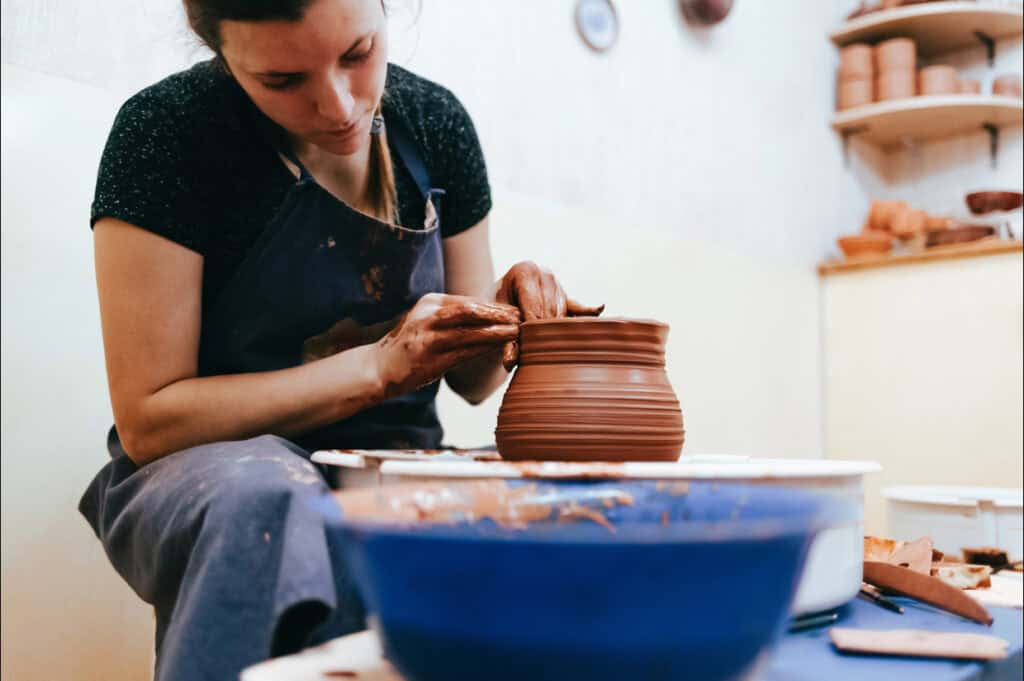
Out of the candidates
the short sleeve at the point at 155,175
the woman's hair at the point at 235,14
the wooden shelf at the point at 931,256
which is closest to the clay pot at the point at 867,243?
the wooden shelf at the point at 931,256

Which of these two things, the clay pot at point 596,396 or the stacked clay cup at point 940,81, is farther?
the stacked clay cup at point 940,81

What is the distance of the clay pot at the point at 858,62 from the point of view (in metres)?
3.59

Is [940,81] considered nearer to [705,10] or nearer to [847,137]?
[847,137]

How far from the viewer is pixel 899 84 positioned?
11.5 ft

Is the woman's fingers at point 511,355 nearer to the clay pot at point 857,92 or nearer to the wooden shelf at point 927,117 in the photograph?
the wooden shelf at point 927,117

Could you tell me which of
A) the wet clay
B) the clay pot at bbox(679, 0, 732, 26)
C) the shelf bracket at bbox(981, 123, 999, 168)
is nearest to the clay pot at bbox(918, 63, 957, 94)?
the shelf bracket at bbox(981, 123, 999, 168)

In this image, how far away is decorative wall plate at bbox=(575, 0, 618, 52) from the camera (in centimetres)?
257

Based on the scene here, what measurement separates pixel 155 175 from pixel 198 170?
0.06 meters

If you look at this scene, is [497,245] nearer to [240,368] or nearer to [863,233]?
[240,368]

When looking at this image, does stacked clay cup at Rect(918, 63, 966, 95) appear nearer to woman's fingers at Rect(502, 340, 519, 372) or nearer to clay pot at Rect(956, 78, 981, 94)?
clay pot at Rect(956, 78, 981, 94)

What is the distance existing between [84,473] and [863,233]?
9.88ft

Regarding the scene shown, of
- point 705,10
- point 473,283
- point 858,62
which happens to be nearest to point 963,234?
point 858,62

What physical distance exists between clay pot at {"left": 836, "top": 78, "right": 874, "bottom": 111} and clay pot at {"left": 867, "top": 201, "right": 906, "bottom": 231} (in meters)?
0.41

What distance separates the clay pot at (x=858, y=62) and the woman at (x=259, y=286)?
2.79m
